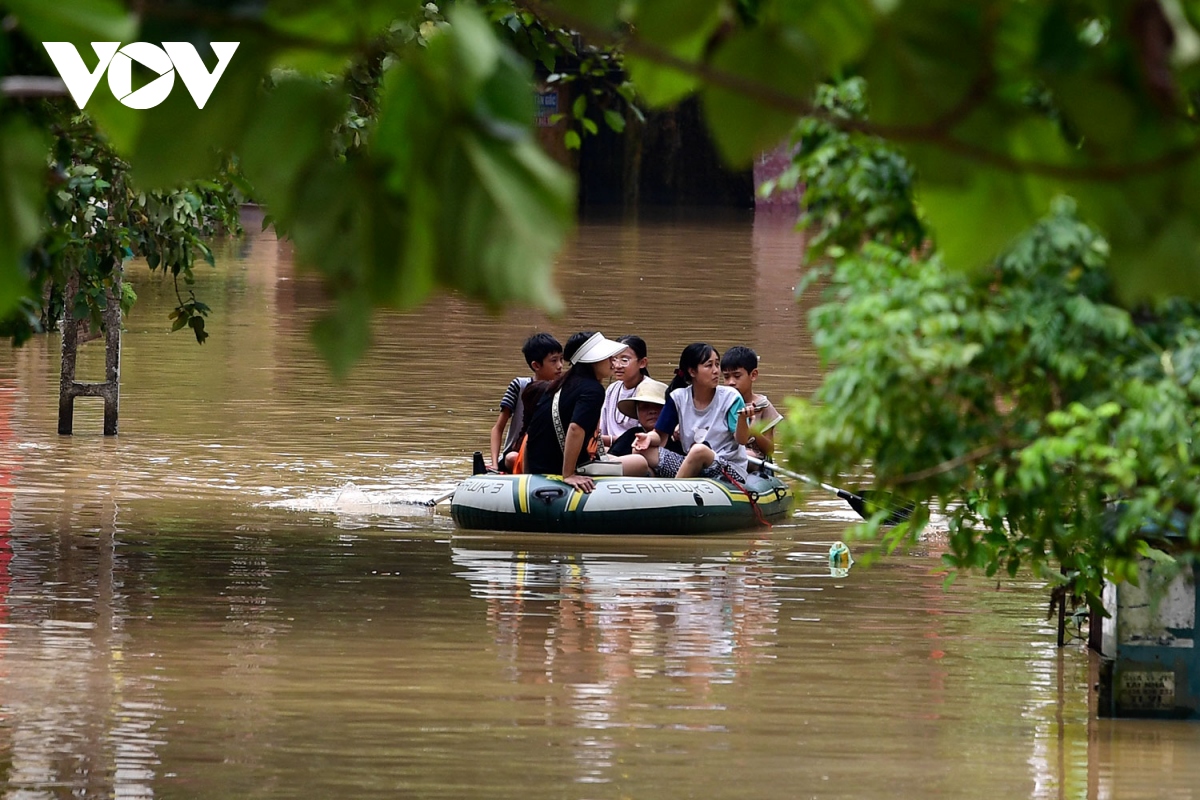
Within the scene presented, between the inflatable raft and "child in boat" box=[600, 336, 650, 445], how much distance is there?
1.00 metres

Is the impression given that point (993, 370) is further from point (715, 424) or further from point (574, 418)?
point (715, 424)

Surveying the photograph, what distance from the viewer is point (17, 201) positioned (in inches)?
56.8

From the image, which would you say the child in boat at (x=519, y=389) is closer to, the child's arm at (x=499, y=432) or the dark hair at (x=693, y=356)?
the child's arm at (x=499, y=432)

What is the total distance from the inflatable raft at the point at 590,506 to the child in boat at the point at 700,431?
392 mm

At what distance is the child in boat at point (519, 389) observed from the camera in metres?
14.2

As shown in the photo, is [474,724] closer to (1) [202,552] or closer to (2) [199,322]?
(2) [199,322]

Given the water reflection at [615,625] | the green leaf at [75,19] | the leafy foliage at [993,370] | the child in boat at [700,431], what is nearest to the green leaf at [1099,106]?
the green leaf at [75,19]

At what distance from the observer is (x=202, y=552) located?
12891 mm

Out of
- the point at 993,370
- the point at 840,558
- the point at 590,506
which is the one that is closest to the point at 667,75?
the point at 993,370

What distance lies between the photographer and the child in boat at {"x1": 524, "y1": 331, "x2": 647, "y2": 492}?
539 inches

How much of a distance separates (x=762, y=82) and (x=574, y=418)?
40.4 feet

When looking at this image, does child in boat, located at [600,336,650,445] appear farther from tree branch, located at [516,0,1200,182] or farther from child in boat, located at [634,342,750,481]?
tree branch, located at [516,0,1200,182]

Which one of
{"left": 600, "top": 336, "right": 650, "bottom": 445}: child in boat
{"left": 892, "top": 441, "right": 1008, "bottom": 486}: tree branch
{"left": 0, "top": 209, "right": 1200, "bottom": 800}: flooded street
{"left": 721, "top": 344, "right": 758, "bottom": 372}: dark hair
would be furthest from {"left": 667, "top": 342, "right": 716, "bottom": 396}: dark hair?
{"left": 892, "top": 441, "right": 1008, "bottom": 486}: tree branch

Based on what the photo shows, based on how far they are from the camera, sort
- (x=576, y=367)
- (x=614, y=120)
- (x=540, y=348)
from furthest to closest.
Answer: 1. (x=540, y=348)
2. (x=576, y=367)
3. (x=614, y=120)
